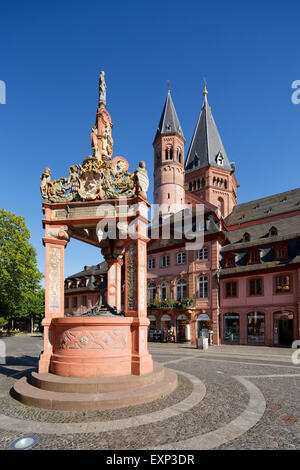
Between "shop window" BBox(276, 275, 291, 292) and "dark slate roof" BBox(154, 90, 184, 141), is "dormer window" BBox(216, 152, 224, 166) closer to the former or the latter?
"dark slate roof" BBox(154, 90, 184, 141)

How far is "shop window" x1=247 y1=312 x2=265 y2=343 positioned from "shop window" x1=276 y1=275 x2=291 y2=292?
282cm

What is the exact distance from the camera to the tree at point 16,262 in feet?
95.6

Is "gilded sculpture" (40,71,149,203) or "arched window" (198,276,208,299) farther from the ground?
"gilded sculpture" (40,71,149,203)

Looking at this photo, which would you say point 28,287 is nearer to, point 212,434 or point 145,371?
point 145,371

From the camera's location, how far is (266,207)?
4034 centimetres

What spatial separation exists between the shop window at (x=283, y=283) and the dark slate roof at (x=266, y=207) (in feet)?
46.3

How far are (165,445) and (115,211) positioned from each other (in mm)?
6241

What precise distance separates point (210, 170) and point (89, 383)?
52.5m

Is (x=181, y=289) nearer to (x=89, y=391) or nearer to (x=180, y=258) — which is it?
(x=180, y=258)

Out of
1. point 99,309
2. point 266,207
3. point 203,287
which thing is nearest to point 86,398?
point 99,309

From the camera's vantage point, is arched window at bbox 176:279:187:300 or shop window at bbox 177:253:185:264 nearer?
arched window at bbox 176:279:187:300

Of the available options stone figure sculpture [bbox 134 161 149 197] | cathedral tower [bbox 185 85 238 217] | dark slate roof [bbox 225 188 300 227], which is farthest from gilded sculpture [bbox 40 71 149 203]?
cathedral tower [bbox 185 85 238 217]

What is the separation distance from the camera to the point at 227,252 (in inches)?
1128

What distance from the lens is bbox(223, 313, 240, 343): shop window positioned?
26.9 meters
